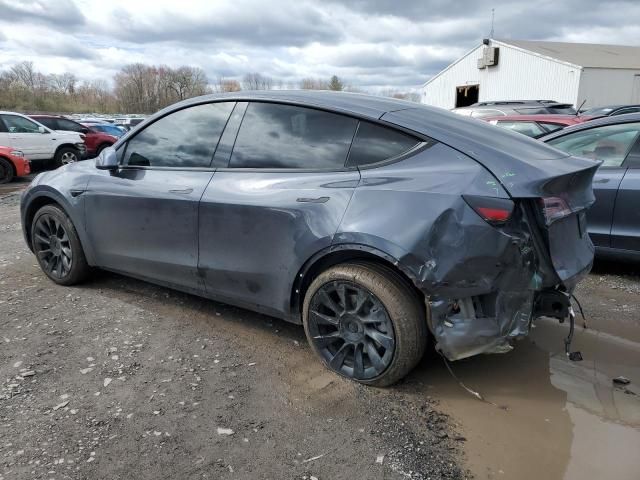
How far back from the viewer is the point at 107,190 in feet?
12.9

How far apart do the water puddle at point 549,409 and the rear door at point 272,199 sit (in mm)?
1083

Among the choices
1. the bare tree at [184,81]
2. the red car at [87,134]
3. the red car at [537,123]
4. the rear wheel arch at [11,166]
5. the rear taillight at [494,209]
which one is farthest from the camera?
the bare tree at [184,81]

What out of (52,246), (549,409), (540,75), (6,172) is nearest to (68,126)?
(6,172)

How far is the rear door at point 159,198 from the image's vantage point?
11.4ft

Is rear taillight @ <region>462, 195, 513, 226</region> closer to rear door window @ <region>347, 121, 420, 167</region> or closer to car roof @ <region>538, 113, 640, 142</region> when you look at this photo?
rear door window @ <region>347, 121, 420, 167</region>

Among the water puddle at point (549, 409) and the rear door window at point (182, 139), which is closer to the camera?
the water puddle at point (549, 409)

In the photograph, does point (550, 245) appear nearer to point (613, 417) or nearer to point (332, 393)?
point (613, 417)

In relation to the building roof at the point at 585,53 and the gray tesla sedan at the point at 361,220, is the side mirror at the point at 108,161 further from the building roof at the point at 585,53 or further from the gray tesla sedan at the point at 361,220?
the building roof at the point at 585,53

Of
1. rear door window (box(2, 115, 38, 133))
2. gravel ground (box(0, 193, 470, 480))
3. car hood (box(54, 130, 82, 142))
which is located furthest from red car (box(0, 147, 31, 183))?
gravel ground (box(0, 193, 470, 480))

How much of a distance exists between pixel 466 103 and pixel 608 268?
114ft

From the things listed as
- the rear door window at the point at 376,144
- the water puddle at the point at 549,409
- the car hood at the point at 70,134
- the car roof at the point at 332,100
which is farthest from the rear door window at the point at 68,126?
the water puddle at the point at 549,409

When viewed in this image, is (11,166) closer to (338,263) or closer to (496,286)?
(338,263)

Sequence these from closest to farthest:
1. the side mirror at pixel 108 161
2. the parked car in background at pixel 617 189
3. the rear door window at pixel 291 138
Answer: the rear door window at pixel 291 138
the side mirror at pixel 108 161
the parked car in background at pixel 617 189

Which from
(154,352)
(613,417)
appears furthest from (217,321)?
(613,417)
